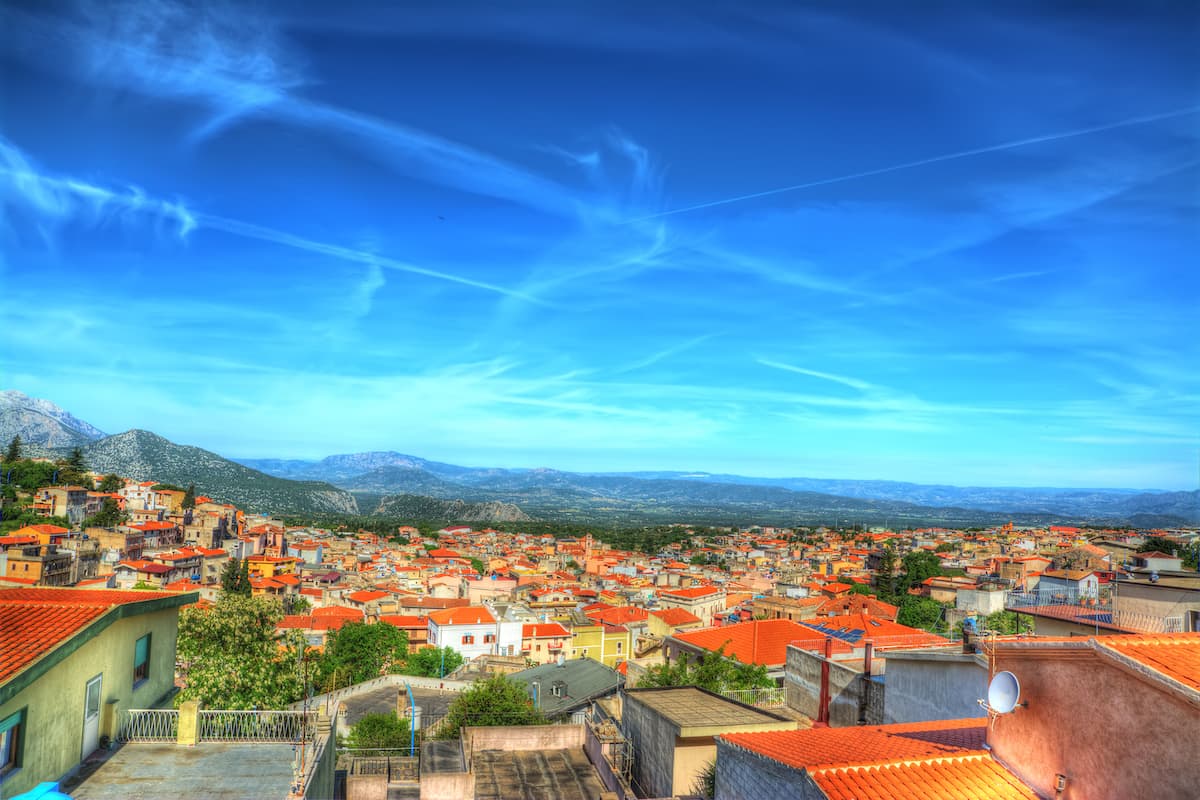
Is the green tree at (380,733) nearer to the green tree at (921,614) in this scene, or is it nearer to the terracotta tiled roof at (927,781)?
the terracotta tiled roof at (927,781)

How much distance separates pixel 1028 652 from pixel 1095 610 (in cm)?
761

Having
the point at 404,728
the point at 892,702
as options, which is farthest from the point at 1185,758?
the point at 404,728

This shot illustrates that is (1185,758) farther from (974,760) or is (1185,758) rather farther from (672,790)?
(672,790)

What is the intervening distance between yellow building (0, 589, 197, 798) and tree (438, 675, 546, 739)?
1228 centimetres

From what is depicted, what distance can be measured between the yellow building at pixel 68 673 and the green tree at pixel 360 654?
1104 inches

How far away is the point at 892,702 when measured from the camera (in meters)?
11.9

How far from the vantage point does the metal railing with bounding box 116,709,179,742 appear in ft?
27.4

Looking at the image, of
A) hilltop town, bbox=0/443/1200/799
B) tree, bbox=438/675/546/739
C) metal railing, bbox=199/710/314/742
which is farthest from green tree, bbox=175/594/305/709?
metal railing, bbox=199/710/314/742

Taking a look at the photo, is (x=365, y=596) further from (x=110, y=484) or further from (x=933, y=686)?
(x=933, y=686)

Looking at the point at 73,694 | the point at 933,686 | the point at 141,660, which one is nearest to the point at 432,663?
the point at 141,660

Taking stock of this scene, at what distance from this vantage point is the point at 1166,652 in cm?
553

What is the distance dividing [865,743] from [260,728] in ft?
22.4

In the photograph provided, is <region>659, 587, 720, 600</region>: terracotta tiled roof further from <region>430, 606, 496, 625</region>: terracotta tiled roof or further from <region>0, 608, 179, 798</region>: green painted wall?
<region>0, 608, 179, 798</region>: green painted wall

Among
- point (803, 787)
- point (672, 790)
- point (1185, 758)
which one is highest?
point (1185, 758)
